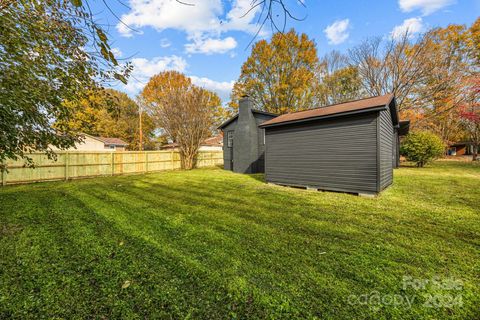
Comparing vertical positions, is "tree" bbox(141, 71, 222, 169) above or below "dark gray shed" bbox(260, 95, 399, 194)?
above

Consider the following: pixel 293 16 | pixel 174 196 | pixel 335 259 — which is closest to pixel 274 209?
pixel 335 259

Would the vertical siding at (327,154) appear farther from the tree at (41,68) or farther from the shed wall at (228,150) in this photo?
the shed wall at (228,150)

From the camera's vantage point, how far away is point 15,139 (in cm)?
256

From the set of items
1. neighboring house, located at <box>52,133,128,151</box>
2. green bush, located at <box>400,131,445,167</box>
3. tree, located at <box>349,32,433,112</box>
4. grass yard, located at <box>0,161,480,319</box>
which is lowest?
grass yard, located at <box>0,161,480,319</box>

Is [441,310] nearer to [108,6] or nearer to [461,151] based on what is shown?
[108,6]

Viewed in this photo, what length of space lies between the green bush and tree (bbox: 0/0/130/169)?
738 inches

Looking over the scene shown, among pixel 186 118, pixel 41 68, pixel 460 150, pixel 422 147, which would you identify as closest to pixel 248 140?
pixel 186 118

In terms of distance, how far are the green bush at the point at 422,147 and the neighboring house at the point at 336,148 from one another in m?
7.41

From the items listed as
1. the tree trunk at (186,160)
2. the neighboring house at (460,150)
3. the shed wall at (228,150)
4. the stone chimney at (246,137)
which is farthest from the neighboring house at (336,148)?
the neighboring house at (460,150)

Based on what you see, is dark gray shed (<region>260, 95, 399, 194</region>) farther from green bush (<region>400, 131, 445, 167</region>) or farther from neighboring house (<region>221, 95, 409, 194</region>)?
green bush (<region>400, 131, 445, 167</region>)

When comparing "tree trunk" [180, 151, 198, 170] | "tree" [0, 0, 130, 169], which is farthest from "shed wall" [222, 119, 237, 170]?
"tree" [0, 0, 130, 169]

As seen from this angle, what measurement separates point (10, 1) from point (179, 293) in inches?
146

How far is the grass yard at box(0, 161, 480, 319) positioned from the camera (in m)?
1.96

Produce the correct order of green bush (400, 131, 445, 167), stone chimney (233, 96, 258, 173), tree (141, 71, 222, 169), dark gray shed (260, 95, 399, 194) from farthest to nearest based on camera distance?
tree (141, 71, 222, 169)
green bush (400, 131, 445, 167)
stone chimney (233, 96, 258, 173)
dark gray shed (260, 95, 399, 194)
